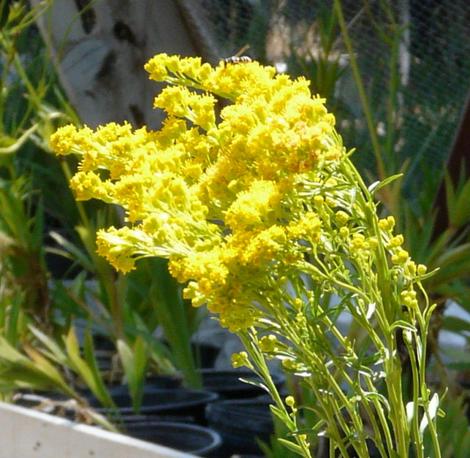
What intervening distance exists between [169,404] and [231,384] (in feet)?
1.43

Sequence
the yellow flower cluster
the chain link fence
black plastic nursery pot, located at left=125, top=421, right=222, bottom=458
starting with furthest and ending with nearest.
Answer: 1. black plastic nursery pot, located at left=125, top=421, right=222, bottom=458
2. the chain link fence
3. the yellow flower cluster

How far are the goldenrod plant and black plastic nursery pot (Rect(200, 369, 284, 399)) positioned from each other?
296 cm

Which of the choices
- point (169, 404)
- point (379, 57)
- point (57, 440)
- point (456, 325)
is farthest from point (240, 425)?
point (379, 57)

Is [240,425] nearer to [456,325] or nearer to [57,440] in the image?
[57,440]

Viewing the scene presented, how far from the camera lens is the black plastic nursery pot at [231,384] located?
15.6 ft

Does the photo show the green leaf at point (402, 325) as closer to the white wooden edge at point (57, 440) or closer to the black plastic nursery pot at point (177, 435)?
the white wooden edge at point (57, 440)

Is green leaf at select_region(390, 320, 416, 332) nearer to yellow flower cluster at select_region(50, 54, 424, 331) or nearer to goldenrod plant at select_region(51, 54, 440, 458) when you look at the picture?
goldenrod plant at select_region(51, 54, 440, 458)

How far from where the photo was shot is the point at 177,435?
4219mm

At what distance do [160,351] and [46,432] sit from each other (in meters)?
0.90

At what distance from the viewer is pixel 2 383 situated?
14.3ft

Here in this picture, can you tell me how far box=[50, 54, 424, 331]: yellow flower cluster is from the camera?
138 centimetres

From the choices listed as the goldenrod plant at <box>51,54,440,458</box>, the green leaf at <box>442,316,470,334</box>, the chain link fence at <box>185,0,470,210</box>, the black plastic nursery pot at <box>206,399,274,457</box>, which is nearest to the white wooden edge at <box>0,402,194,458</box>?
the black plastic nursery pot at <box>206,399,274,457</box>

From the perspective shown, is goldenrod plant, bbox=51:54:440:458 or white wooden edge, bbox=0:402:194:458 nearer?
goldenrod plant, bbox=51:54:440:458

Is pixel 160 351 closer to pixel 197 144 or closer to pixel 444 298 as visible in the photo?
pixel 444 298
